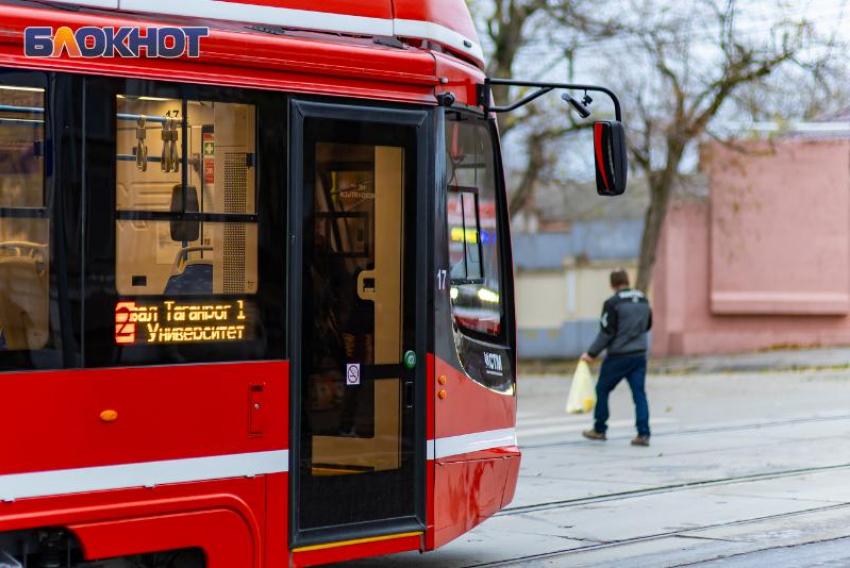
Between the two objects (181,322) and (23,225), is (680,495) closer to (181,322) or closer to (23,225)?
(181,322)

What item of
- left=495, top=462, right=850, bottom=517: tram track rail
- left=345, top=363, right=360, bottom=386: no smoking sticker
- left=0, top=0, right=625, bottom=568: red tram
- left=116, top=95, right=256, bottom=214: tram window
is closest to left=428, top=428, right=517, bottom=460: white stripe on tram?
left=0, top=0, right=625, bottom=568: red tram

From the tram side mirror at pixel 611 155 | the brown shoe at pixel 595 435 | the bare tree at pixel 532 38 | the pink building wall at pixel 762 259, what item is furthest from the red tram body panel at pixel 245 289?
the pink building wall at pixel 762 259

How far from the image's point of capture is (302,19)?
19.5 feet

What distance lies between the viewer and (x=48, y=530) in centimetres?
516

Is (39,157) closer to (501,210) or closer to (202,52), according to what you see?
(202,52)

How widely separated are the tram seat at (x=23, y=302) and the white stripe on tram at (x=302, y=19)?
1.19 metres

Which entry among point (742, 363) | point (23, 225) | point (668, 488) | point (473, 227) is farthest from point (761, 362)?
point (23, 225)

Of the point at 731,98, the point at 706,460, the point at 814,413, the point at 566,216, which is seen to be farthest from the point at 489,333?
the point at 566,216

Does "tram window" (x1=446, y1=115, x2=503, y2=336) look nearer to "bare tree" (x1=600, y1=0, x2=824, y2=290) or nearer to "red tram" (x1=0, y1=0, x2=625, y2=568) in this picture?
"red tram" (x1=0, y1=0, x2=625, y2=568)

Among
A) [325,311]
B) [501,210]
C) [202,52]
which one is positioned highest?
[202,52]

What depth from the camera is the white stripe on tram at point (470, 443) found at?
6414 millimetres

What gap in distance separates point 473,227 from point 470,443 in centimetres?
116

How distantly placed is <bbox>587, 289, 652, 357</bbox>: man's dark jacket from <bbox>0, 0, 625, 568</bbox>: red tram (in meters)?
5.90

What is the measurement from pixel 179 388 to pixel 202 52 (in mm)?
1459
